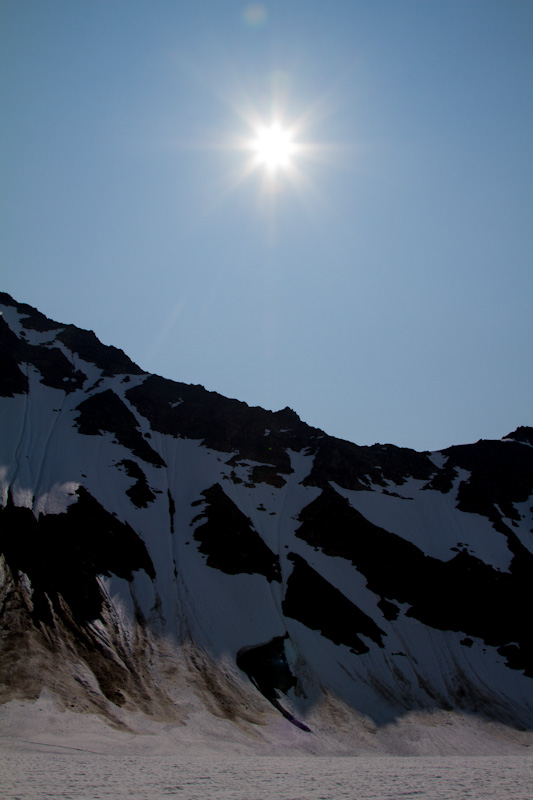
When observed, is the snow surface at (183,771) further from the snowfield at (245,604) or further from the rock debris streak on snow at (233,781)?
the snowfield at (245,604)

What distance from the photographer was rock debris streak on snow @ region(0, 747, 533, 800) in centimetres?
1448

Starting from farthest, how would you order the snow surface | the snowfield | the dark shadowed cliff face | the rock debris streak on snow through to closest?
the dark shadowed cliff face
the snowfield
the snow surface
the rock debris streak on snow

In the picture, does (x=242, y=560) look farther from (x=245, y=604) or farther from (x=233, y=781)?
(x=233, y=781)

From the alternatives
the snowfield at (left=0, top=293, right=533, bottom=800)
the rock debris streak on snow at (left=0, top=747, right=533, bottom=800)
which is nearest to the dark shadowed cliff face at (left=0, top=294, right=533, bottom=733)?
the snowfield at (left=0, top=293, right=533, bottom=800)

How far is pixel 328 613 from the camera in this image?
58.5 m

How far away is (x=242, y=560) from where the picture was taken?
6375 centimetres

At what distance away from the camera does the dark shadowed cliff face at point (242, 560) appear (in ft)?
139

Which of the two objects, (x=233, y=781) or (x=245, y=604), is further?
(x=245, y=604)

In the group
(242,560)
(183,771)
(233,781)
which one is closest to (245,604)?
(242,560)

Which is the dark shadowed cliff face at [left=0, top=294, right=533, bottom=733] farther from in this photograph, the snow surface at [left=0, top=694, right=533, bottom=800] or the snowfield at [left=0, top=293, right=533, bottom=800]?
the snow surface at [left=0, top=694, right=533, bottom=800]

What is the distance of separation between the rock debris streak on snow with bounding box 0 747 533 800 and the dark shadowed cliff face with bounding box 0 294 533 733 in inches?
614

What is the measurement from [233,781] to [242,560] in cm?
4737

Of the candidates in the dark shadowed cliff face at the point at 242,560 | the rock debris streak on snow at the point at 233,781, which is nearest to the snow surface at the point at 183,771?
the rock debris streak on snow at the point at 233,781

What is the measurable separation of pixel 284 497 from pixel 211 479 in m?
13.1
